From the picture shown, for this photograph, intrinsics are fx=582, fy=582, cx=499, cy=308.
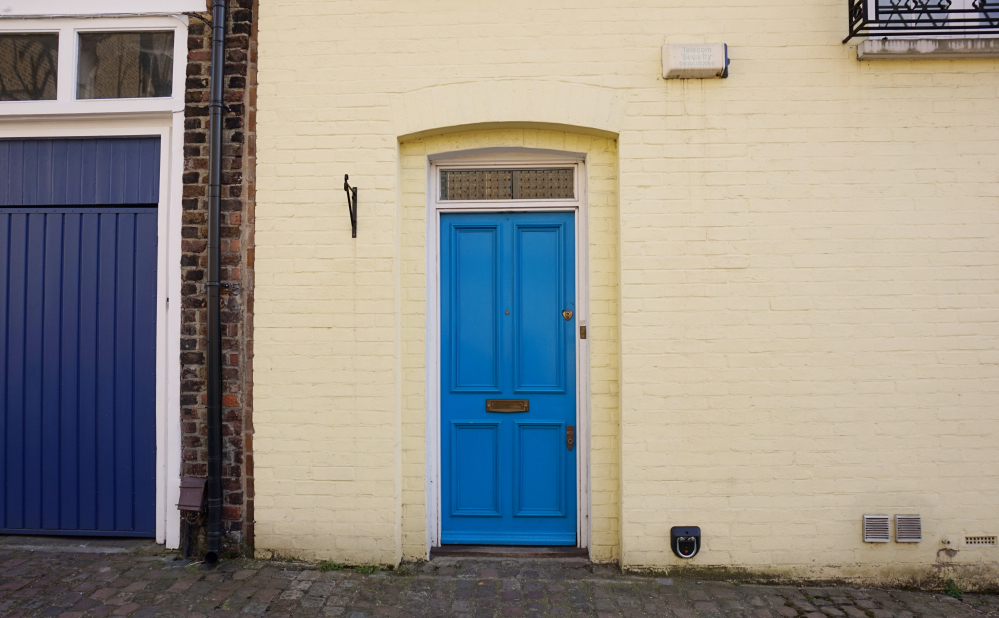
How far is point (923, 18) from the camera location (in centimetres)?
381

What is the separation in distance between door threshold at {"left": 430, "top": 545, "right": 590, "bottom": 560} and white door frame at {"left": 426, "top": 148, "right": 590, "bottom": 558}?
0.07m

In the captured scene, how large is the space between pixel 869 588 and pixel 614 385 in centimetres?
201

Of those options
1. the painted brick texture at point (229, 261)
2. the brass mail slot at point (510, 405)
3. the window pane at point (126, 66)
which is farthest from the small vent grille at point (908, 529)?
the window pane at point (126, 66)

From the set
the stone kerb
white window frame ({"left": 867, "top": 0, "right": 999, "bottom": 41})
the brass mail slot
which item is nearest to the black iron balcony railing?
white window frame ({"left": 867, "top": 0, "right": 999, "bottom": 41})

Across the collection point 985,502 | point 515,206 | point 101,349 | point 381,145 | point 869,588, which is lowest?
point 869,588

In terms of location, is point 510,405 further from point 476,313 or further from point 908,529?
point 908,529

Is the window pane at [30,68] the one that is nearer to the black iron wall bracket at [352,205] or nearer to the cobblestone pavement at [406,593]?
the black iron wall bracket at [352,205]

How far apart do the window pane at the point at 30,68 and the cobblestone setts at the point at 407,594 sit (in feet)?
10.5

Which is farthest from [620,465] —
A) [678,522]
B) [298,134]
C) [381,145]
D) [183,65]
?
[183,65]

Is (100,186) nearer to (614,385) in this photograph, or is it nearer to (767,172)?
(614,385)

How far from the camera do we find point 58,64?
4105 mm

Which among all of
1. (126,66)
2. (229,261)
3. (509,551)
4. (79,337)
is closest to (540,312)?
(509,551)

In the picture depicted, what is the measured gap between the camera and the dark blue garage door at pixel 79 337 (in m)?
4.12

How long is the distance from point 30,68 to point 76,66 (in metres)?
0.35
